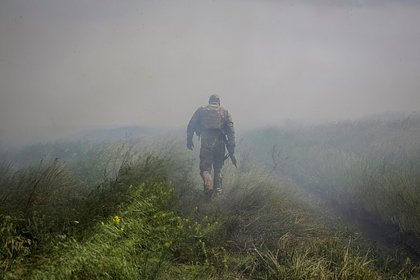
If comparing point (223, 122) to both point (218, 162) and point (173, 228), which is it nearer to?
point (218, 162)

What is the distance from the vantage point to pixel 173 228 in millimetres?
3461

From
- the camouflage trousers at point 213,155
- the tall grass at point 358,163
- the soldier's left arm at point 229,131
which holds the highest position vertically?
the soldier's left arm at point 229,131

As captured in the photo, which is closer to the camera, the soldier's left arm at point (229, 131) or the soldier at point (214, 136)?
the soldier at point (214, 136)

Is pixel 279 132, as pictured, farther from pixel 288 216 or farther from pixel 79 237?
pixel 79 237

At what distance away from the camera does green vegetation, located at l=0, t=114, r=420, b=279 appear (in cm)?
280

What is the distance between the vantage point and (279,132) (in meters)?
15.6

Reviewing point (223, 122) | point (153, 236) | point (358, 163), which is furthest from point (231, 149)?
point (153, 236)

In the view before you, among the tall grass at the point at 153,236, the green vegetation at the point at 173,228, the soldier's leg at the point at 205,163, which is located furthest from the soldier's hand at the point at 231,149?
the tall grass at the point at 153,236

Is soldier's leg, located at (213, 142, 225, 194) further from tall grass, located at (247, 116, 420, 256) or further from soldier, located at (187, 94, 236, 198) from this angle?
tall grass, located at (247, 116, 420, 256)

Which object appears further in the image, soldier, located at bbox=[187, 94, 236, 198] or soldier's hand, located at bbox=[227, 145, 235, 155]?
soldier's hand, located at bbox=[227, 145, 235, 155]

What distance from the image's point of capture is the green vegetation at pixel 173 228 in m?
2.80

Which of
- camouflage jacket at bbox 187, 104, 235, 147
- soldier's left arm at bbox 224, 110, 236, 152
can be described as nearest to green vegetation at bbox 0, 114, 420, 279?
soldier's left arm at bbox 224, 110, 236, 152

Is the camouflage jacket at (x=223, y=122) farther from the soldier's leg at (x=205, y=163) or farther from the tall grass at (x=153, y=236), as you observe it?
the tall grass at (x=153, y=236)

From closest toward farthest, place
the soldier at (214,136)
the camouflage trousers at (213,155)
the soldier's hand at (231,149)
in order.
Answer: the camouflage trousers at (213,155) → the soldier at (214,136) → the soldier's hand at (231,149)
